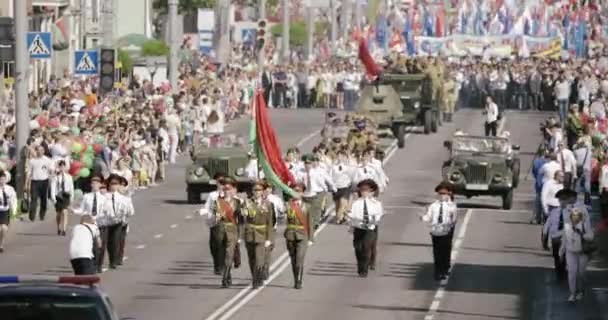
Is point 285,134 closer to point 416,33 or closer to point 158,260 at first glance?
point 158,260

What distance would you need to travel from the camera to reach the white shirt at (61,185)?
4103 centimetres

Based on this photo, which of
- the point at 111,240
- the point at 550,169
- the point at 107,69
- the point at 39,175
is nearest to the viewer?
the point at 111,240

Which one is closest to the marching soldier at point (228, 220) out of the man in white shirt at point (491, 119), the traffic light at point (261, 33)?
the man in white shirt at point (491, 119)

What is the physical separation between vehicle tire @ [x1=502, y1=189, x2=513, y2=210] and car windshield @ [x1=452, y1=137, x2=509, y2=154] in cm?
106

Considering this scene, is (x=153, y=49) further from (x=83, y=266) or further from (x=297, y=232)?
(x=83, y=266)

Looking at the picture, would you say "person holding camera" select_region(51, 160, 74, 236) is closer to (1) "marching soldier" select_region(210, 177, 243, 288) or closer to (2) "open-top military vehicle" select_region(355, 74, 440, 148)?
(1) "marching soldier" select_region(210, 177, 243, 288)

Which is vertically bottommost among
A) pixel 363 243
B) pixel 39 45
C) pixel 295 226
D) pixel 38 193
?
pixel 38 193

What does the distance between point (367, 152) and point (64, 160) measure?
5.73m

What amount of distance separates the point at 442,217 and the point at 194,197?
1404 centimetres

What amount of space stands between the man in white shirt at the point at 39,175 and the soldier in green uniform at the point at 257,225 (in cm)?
1027

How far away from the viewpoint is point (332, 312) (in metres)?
30.7

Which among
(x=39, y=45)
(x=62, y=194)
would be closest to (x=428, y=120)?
(x=39, y=45)

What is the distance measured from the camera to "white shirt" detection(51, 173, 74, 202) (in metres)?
41.0

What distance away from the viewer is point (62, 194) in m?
40.7
